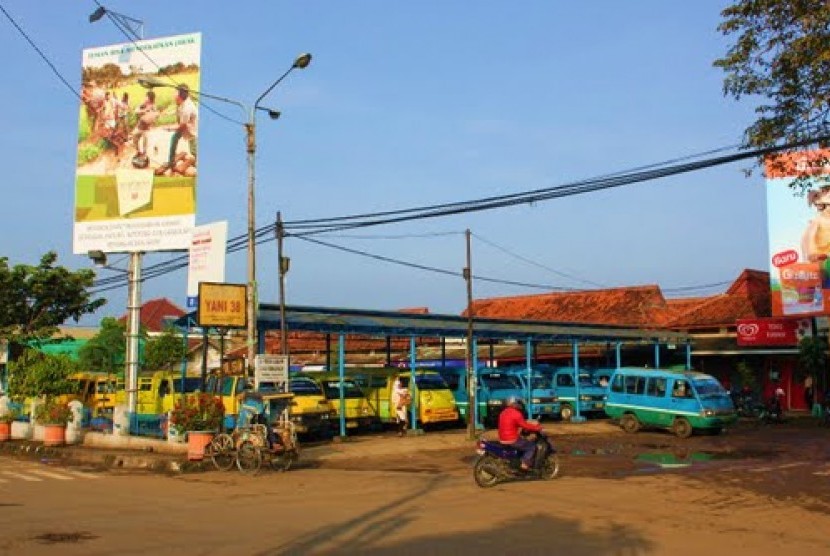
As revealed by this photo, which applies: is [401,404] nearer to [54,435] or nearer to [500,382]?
[500,382]

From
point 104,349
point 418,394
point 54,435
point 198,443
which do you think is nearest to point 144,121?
point 54,435

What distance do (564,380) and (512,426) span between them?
18.7 metres

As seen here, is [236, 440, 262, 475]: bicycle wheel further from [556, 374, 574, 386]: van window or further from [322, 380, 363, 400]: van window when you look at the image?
[556, 374, 574, 386]: van window

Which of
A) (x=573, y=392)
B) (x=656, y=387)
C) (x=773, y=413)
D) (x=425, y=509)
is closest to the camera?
(x=425, y=509)

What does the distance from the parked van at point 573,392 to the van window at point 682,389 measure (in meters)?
5.20

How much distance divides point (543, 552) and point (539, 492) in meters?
4.99

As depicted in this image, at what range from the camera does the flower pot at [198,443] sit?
18.5 m

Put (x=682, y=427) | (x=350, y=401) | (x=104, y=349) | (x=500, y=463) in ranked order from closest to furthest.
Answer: (x=500, y=463)
(x=350, y=401)
(x=682, y=427)
(x=104, y=349)

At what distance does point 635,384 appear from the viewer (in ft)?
93.9

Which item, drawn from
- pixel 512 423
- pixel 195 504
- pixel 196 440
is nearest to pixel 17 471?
pixel 196 440

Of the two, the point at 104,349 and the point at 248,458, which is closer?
the point at 248,458

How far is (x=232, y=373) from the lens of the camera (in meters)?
23.2

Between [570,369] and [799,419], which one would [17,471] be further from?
[799,419]

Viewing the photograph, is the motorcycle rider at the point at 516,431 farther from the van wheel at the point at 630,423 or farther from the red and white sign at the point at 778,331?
the red and white sign at the point at 778,331
